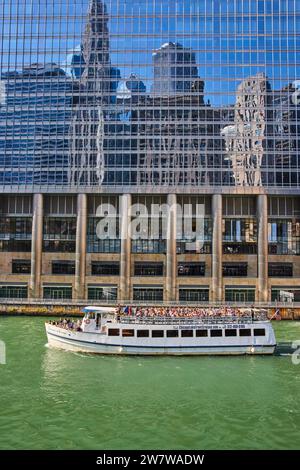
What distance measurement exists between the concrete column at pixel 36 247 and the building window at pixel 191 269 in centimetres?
2379

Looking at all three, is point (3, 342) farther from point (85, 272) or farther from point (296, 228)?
point (296, 228)

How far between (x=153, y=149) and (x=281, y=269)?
29.9 metres

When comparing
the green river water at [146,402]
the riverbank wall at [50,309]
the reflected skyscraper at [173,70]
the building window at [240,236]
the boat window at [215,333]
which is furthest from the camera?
the building window at [240,236]

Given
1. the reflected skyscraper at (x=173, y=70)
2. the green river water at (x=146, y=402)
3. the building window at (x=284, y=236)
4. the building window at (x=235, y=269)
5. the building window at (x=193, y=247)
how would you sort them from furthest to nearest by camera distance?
1. the building window at (x=284, y=236)
2. the building window at (x=193, y=247)
3. the reflected skyscraper at (x=173, y=70)
4. the building window at (x=235, y=269)
5. the green river water at (x=146, y=402)

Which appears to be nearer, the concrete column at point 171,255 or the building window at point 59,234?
→ the concrete column at point 171,255

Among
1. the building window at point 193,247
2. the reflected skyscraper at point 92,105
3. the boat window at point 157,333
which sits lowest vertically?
the boat window at point 157,333

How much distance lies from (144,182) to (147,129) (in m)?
9.07

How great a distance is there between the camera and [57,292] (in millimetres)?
81938

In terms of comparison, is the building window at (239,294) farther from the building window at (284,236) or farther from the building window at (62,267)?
the building window at (62,267)

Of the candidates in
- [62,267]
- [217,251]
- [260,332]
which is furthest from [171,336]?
[62,267]

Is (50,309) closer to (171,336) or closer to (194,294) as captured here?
(194,294)

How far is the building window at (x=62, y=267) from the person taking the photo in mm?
83000

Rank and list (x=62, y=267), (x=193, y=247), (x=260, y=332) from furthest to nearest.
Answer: (x=62, y=267) < (x=193, y=247) < (x=260, y=332)

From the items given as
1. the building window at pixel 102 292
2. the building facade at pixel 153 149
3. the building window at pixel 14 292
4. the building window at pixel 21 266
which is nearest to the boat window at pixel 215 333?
the building facade at pixel 153 149
